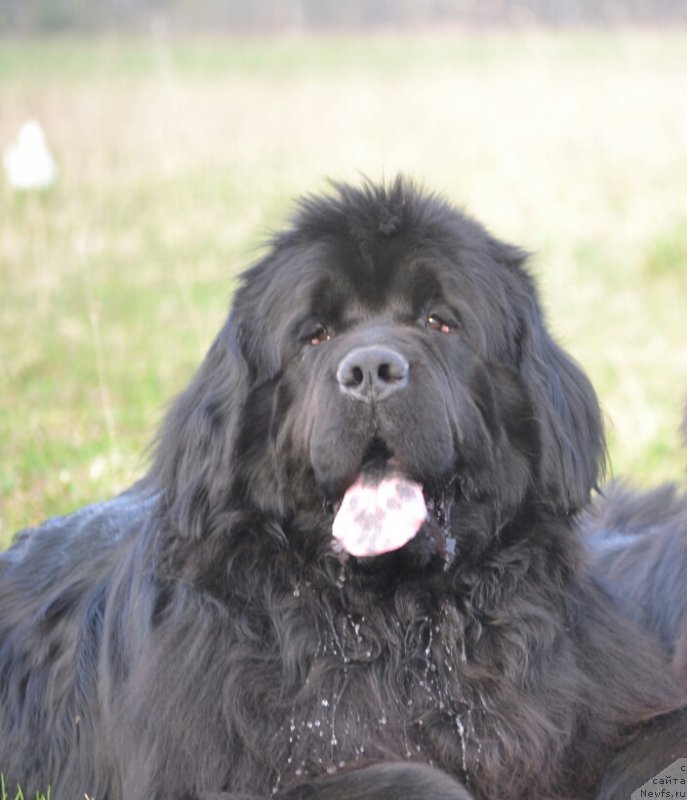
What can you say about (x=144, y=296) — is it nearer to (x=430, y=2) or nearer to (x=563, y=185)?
(x=563, y=185)

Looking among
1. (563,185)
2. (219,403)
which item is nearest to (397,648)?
(219,403)

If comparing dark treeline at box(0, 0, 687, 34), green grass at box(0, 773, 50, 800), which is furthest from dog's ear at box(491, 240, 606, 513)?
dark treeline at box(0, 0, 687, 34)

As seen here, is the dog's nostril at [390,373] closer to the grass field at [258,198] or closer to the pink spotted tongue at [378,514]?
the pink spotted tongue at [378,514]

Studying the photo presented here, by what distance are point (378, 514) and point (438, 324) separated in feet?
1.81

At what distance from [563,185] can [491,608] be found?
1147 centimetres

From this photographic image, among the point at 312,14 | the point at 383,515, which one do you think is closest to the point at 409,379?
the point at 383,515

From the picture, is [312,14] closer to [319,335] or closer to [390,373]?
[319,335]

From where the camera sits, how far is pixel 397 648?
3.18 metres

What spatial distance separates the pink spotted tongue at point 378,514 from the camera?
3.06 meters

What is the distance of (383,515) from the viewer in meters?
3.09

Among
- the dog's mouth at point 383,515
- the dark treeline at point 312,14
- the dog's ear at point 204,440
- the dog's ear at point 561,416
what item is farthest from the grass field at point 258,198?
the dog's mouth at point 383,515

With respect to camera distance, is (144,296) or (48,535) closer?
(48,535)

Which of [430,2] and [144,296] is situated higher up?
[430,2]

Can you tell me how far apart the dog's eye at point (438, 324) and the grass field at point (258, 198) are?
5.42 ft
